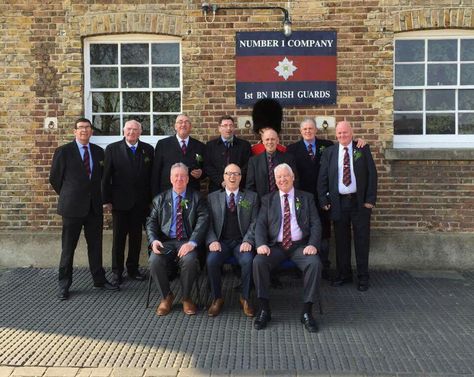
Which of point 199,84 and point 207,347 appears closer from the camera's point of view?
point 207,347

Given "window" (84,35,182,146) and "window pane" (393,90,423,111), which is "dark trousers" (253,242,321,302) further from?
"window pane" (393,90,423,111)

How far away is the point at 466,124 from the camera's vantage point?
25.4 ft

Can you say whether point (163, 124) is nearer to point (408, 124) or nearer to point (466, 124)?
point (408, 124)

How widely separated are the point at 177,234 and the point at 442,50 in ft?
15.5

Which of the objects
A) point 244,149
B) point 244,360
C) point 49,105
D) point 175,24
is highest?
point 175,24

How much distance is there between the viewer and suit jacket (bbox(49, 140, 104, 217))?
632cm

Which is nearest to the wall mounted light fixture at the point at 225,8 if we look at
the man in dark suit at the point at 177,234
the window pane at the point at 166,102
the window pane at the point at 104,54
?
the window pane at the point at 166,102

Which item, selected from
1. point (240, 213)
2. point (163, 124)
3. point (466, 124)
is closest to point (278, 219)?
point (240, 213)

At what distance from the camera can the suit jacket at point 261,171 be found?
6.46m

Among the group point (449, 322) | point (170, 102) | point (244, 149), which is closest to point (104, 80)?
point (170, 102)

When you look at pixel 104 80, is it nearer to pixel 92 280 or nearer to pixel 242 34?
pixel 242 34

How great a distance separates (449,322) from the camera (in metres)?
5.43

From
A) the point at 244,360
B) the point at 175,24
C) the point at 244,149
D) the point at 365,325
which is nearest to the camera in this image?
the point at 244,360

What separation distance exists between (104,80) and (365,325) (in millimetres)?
5074
